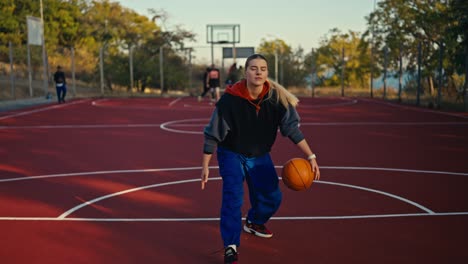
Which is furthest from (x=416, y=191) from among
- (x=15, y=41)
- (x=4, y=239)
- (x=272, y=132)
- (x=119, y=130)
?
(x=15, y=41)

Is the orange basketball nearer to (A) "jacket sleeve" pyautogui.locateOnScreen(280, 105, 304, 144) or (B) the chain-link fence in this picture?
(A) "jacket sleeve" pyautogui.locateOnScreen(280, 105, 304, 144)

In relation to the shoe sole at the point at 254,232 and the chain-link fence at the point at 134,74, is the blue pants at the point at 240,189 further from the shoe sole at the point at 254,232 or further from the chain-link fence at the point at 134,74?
the chain-link fence at the point at 134,74

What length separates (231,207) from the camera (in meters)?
4.78

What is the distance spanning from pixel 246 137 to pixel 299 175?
742mm

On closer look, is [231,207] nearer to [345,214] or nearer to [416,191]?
[345,214]

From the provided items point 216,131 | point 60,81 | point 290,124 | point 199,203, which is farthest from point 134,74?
point 216,131

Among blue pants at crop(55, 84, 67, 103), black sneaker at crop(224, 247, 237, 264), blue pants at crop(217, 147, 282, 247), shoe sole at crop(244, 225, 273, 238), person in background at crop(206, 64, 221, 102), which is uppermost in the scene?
person in background at crop(206, 64, 221, 102)

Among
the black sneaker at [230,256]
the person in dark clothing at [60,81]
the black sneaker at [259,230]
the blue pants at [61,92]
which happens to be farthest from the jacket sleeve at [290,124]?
the blue pants at [61,92]

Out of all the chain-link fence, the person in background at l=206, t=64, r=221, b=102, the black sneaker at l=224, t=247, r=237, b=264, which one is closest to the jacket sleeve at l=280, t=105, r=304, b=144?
the black sneaker at l=224, t=247, r=237, b=264

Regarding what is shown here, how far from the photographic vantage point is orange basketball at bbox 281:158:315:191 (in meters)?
5.29

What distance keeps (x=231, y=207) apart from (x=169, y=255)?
0.74 metres

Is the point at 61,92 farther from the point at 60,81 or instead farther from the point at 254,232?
the point at 254,232

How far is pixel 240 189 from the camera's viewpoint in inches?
189

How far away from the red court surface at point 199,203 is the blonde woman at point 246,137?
464 mm
